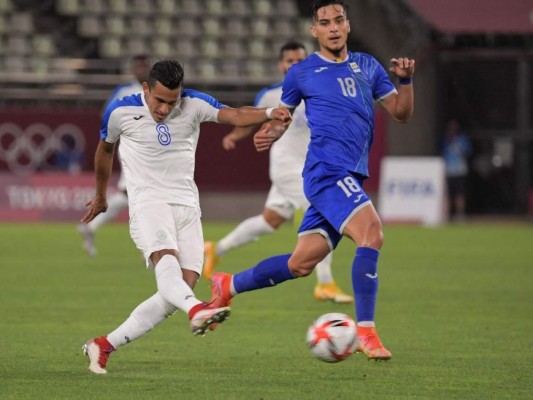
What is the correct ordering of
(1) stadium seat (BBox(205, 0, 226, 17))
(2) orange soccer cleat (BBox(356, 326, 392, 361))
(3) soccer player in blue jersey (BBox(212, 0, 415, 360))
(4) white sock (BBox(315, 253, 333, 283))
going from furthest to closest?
(1) stadium seat (BBox(205, 0, 226, 17)), (4) white sock (BBox(315, 253, 333, 283)), (3) soccer player in blue jersey (BBox(212, 0, 415, 360)), (2) orange soccer cleat (BBox(356, 326, 392, 361))

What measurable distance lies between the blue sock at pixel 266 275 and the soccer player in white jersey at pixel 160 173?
2.29 feet

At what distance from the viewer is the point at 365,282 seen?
784 centimetres

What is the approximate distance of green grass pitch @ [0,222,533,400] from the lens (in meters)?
7.18

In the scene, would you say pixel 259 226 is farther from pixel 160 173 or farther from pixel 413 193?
pixel 413 193

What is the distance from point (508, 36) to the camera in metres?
27.3

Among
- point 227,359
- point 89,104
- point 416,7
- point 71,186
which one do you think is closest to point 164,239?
point 227,359

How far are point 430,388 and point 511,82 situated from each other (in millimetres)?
21177

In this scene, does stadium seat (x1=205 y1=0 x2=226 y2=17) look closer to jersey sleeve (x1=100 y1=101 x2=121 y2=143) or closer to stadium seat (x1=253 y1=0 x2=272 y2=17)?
stadium seat (x1=253 y1=0 x2=272 y2=17)

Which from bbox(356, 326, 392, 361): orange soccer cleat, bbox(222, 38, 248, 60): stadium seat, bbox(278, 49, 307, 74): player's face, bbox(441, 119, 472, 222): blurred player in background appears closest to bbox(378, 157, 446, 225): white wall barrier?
bbox(441, 119, 472, 222): blurred player in background

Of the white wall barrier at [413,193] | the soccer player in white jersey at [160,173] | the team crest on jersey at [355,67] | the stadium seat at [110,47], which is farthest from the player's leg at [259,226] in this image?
the stadium seat at [110,47]

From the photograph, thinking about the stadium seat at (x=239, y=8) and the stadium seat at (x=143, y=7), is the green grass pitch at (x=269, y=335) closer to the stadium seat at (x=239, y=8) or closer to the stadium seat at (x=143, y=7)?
the stadium seat at (x=143, y=7)

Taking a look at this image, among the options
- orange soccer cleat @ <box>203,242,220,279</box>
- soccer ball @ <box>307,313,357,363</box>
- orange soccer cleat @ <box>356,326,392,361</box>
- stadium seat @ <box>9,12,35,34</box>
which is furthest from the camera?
stadium seat @ <box>9,12,35,34</box>

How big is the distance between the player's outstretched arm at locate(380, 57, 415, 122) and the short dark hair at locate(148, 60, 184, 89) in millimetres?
1385

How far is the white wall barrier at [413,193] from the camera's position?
2445cm
